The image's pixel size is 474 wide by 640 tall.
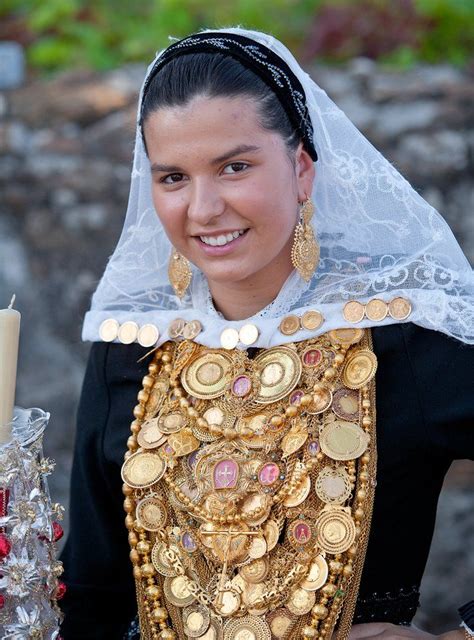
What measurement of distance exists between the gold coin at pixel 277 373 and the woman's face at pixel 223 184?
20cm

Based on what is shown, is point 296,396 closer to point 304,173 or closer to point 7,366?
point 304,173

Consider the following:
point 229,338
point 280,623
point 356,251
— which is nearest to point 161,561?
point 280,623

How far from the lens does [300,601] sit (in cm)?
210

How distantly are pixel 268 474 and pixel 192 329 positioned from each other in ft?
Result: 1.45

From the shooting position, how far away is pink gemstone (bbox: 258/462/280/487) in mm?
2141

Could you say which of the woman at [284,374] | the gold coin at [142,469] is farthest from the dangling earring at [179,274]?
the gold coin at [142,469]

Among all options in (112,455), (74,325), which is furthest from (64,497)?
(112,455)

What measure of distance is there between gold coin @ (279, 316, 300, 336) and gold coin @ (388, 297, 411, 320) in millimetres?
227

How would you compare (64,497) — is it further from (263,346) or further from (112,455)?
(263,346)

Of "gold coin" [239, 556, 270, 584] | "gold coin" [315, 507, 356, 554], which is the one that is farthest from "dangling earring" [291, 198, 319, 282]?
"gold coin" [239, 556, 270, 584]

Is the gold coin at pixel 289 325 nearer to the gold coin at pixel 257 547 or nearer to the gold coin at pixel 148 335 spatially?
the gold coin at pixel 148 335

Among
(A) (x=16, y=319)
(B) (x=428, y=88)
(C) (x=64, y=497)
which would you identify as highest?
(B) (x=428, y=88)

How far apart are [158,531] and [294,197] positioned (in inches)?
33.5

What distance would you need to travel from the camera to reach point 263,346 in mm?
2287
